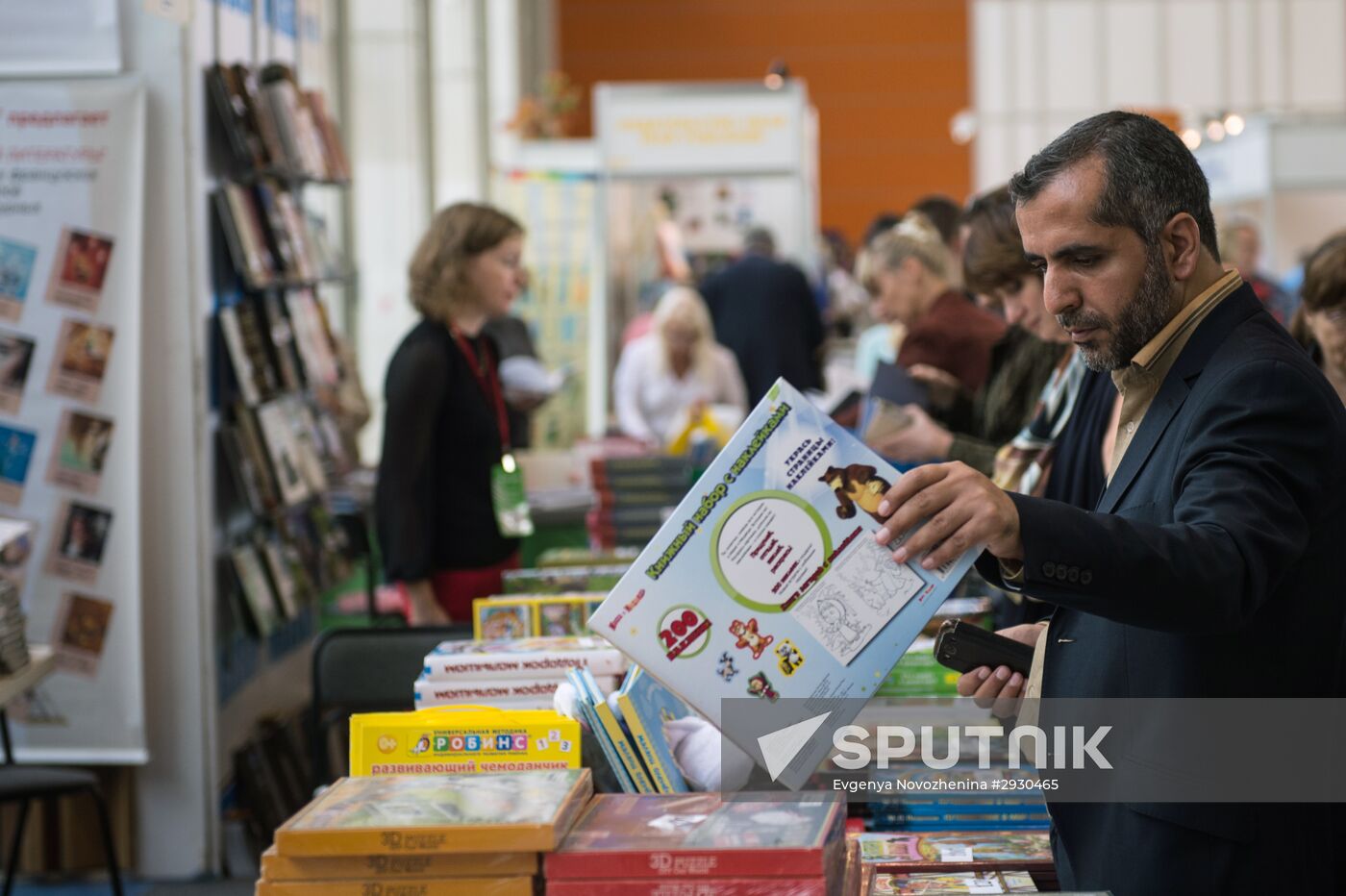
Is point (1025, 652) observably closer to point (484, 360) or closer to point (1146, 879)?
point (1146, 879)

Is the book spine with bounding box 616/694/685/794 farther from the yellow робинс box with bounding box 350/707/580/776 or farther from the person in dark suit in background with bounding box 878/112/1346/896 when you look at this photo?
the person in dark suit in background with bounding box 878/112/1346/896

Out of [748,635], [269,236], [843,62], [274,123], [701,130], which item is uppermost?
[843,62]

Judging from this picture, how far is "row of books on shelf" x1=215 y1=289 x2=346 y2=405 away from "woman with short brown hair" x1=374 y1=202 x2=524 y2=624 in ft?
2.27

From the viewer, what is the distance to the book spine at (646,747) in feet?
6.18

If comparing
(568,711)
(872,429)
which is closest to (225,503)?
(872,429)

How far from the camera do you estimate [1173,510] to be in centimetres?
149

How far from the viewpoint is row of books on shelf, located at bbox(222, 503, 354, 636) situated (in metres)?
4.23

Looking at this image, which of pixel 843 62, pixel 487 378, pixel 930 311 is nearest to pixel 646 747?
pixel 487 378

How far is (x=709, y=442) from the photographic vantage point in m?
4.94

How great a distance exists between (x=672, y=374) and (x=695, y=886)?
5.27m

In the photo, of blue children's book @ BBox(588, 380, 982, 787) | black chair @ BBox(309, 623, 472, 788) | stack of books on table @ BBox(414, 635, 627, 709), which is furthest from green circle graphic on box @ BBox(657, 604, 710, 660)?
black chair @ BBox(309, 623, 472, 788)

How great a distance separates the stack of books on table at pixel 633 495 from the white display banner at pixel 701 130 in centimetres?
383

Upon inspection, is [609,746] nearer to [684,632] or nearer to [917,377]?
[684,632]

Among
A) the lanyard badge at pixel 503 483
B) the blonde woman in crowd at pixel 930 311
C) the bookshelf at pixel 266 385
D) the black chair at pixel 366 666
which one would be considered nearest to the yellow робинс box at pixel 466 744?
the black chair at pixel 366 666
